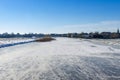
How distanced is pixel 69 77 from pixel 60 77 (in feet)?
1.18

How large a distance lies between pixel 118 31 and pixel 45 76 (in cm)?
13743

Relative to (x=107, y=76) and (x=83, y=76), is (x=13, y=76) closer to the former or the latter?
(x=83, y=76)

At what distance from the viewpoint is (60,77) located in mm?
7070

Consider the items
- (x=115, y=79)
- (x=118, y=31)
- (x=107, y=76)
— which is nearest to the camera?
(x=115, y=79)

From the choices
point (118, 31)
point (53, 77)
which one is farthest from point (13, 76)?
point (118, 31)

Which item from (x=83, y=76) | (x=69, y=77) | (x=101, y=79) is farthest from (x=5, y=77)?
(x=101, y=79)

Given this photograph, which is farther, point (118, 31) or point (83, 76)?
point (118, 31)

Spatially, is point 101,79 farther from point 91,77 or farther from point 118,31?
point 118,31

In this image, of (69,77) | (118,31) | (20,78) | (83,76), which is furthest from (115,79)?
(118,31)

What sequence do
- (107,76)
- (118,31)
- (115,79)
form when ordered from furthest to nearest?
(118,31) < (107,76) < (115,79)

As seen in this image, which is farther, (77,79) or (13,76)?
(13,76)

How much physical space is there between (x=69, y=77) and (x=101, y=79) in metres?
1.25

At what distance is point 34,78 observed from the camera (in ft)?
22.6

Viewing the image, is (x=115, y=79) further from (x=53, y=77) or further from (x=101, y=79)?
(x=53, y=77)
